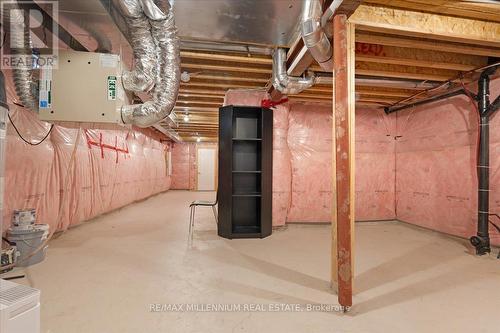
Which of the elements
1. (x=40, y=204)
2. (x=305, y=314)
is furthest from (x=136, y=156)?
(x=305, y=314)

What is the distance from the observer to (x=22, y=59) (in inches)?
70.1

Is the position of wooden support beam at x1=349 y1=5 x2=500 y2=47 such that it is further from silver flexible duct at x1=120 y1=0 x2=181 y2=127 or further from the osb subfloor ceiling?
silver flexible duct at x1=120 y1=0 x2=181 y2=127

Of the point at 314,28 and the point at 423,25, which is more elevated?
the point at 423,25

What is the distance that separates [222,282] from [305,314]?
751 millimetres

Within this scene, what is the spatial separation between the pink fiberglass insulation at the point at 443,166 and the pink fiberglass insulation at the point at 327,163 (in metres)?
0.25

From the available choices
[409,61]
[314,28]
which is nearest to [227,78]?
[314,28]

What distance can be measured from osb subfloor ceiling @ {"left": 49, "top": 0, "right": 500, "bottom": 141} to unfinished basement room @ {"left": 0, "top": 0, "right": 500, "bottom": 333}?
2 centimetres

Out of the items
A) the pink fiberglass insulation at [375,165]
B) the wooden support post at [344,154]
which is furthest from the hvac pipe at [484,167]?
the wooden support post at [344,154]

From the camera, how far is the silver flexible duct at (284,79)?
2.67 meters

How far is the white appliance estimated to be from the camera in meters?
0.96

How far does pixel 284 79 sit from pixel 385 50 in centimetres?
107

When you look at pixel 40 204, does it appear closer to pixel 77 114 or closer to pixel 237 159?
pixel 77 114

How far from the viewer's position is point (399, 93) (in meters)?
3.80

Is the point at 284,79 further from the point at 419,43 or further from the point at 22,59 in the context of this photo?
the point at 22,59
